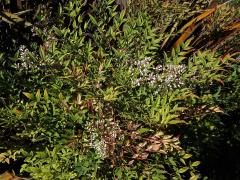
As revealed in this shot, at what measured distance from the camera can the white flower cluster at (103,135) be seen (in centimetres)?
204

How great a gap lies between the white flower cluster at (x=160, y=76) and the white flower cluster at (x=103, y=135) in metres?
0.32

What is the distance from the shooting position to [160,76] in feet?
7.70

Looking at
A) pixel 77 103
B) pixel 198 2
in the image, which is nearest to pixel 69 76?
pixel 77 103

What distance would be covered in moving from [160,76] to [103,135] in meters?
0.51

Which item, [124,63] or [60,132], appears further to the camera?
[124,63]

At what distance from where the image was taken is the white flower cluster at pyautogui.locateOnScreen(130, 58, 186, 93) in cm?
233

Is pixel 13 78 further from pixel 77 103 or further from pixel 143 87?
pixel 143 87

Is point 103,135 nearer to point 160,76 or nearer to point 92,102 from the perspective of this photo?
point 92,102

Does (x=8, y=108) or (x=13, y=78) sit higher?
(x=13, y=78)

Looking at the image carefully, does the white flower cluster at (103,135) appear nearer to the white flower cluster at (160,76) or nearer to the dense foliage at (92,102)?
the dense foliage at (92,102)

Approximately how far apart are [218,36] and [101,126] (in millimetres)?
1662

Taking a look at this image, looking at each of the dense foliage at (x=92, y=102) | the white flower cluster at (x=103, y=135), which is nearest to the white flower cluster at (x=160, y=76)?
the dense foliage at (x=92, y=102)

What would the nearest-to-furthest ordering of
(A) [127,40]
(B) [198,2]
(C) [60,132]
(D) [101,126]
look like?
(D) [101,126], (C) [60,132], (A) [127,40], (B) [198,2]

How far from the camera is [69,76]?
7.03ft
